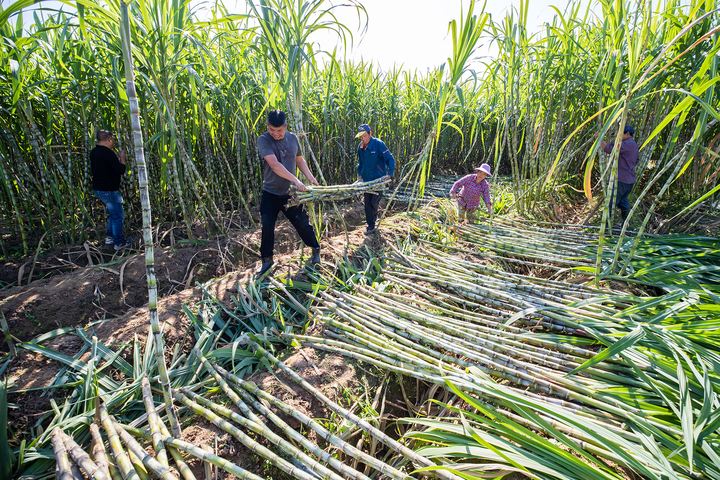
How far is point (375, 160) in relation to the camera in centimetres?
356

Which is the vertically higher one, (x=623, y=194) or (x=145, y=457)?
(x=623, y=194)

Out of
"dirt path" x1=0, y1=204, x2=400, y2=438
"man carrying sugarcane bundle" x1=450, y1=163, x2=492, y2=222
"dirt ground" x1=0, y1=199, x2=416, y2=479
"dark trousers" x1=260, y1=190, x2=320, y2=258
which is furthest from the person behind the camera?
"man carrying sugarcane bundle" x1=450, y1=163, x2=492, y2=222

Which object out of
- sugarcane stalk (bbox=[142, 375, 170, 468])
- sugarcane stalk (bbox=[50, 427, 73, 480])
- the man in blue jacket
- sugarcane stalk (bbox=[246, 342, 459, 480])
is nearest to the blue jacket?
the man in blue jacket

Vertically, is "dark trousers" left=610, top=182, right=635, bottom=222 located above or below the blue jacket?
below

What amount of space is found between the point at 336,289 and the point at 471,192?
76.3 inches

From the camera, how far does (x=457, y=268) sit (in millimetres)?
2219

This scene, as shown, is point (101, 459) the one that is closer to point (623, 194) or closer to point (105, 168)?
point (105, 168)

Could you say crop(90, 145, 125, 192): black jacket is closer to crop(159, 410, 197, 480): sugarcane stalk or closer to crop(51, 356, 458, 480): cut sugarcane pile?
crop(51, 356, 458, 480): cut sugarcane pile

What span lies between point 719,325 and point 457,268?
4.04 ft

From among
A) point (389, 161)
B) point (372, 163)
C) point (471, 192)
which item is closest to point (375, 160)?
point (372, 163)

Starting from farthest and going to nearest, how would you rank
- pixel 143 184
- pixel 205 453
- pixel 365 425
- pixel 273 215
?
pixel 273 215
pixel 365 425
pixel 205 453
pixel 143 184

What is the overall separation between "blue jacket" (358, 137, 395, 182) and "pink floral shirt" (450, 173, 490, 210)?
31.6 inches

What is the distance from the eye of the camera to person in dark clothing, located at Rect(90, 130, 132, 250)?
2889 mm

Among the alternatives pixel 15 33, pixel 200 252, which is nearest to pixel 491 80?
pixel 200 252
